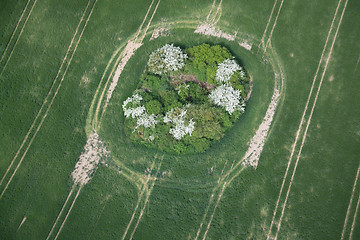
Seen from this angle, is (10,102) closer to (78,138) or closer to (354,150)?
(78,138)

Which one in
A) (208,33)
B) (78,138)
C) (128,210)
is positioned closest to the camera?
(128,210)

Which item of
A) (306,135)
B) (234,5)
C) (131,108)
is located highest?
(234,5)

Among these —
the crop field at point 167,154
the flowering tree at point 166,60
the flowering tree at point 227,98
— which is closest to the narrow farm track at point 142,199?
the crop field at point 167,154

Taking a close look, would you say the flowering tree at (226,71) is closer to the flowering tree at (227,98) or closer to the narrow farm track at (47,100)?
the flowering tree at (227,98)

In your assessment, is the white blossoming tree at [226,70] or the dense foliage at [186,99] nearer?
the dense foliage at [186,99]

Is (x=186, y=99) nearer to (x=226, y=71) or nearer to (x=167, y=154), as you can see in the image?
(x=226, y=71)

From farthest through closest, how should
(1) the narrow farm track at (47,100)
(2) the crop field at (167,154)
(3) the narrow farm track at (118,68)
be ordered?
(3) the narrow farm track at (118,68) → (1) the narrow farm track at (47,100) → (2) the crop field at (167,154)

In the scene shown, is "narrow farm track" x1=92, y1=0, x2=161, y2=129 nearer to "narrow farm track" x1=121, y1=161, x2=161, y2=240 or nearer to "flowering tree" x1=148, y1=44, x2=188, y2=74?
"flowering tree" x1=148, y1=44, x2=188, y2=74

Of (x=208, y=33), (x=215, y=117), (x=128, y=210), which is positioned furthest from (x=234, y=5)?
(x=128, y=210)
